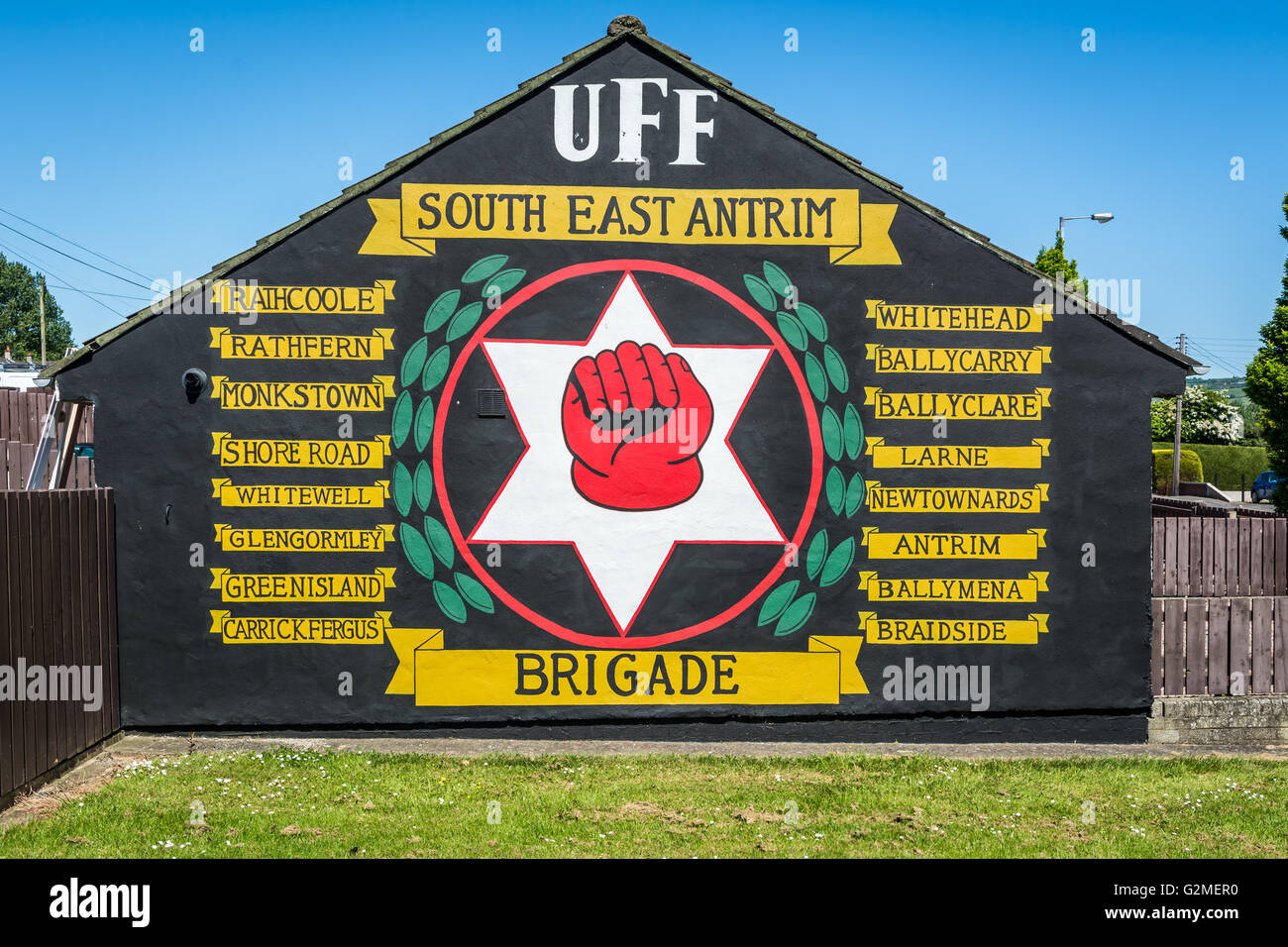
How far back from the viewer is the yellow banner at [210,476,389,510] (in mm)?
10062

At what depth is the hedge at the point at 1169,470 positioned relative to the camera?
1822 inches

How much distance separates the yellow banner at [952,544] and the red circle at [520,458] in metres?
0.75

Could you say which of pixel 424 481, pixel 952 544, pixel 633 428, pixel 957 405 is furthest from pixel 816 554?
pixel 424 481

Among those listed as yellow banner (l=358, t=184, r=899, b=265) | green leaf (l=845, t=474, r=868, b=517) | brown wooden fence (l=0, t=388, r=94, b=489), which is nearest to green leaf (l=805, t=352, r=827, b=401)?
green leaf (l=845, t=474, r=868, b=517)

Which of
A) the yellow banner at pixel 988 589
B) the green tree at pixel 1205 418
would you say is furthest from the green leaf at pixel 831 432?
the green tree at pixel 1205 418

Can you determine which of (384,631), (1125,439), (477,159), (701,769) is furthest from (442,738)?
(1125,439)

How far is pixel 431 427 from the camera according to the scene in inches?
398

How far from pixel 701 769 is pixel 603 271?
194 inches

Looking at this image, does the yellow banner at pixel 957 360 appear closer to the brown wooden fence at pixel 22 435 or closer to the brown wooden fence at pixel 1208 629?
the brown wooden fence at pixel 1208 629

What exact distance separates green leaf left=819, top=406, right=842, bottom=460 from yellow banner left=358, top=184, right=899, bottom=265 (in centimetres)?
155

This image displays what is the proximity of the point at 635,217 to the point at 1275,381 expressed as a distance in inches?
521

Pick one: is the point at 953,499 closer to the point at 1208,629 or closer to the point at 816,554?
the point at 816,554
